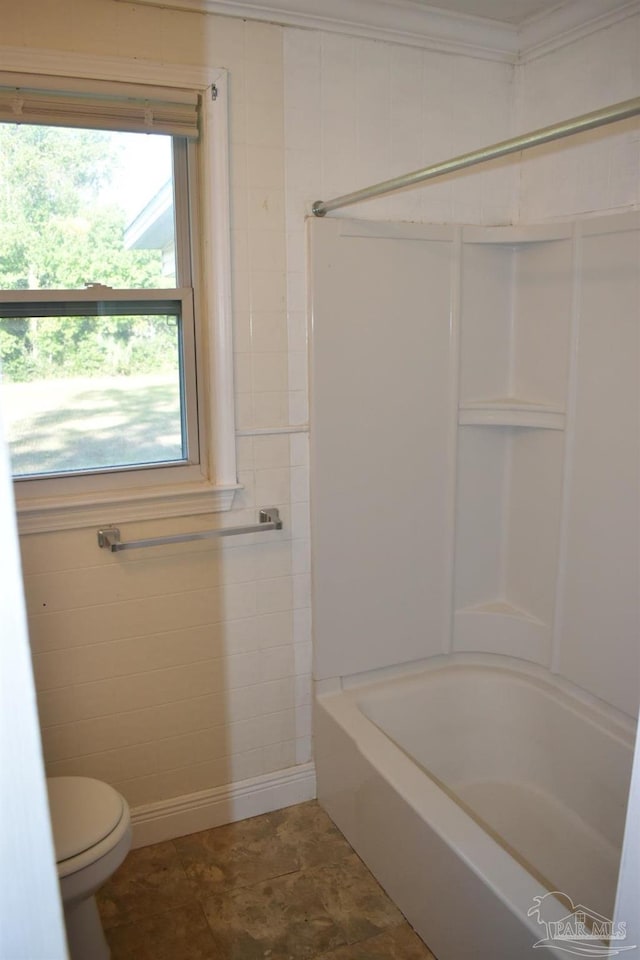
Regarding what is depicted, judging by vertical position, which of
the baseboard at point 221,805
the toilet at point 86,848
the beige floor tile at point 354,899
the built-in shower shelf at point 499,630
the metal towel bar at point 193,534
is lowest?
the beige floor tile at point 354,899

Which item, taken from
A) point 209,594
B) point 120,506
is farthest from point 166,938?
point 120,506

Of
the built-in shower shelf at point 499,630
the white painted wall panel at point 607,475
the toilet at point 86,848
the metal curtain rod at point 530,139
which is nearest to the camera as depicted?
the metal curtain rod at point 530,139

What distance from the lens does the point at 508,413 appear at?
8.69 ft

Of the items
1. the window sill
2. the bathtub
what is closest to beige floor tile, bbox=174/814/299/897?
the bathtub

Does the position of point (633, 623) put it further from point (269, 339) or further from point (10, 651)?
point (10, 651)

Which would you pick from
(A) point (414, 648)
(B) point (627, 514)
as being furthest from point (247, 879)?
(B) point (627, 514)

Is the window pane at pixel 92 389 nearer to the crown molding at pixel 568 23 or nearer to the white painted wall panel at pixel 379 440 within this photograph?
the white painted wall panel at pixel 379 440

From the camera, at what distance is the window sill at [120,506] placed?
2.15 meters

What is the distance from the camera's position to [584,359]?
2.42 m

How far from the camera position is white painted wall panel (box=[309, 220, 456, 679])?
244cm

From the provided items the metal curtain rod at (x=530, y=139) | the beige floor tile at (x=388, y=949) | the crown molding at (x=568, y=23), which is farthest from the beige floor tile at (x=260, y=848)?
the crown molding at (x=568, y=23)

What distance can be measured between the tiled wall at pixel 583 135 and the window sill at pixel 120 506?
1.39 metres

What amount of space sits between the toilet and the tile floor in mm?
200

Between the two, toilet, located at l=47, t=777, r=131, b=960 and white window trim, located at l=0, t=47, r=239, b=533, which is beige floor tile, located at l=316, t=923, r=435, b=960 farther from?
white window trim, located at l=0, t=47, r=239, b=533
